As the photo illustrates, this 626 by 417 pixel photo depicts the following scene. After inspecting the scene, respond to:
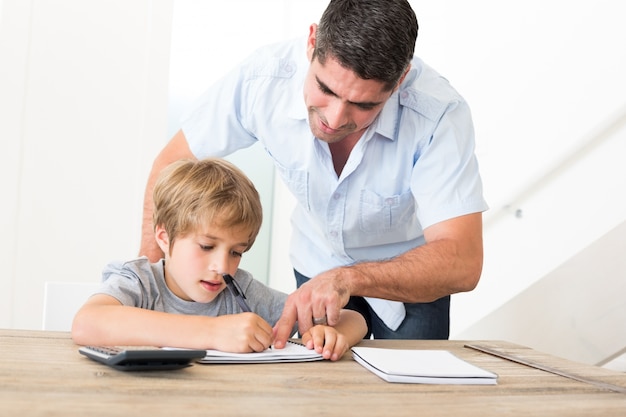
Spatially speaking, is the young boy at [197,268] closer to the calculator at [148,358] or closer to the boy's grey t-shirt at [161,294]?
the boy's grey t-shirt at [161,294]

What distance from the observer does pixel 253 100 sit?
1837 mm

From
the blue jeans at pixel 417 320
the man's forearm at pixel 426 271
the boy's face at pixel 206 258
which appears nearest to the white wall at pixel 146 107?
the blue jeans at pixel 417 320

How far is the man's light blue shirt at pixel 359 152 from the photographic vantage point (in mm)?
1660

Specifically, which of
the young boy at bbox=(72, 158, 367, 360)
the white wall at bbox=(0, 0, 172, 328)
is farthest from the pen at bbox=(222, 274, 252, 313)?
the white wall at bbox=(0, 0, 172, 328)

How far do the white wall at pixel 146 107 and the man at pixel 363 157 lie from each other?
2.26 feet

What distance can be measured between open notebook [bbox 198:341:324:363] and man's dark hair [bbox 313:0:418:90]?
1.94ft

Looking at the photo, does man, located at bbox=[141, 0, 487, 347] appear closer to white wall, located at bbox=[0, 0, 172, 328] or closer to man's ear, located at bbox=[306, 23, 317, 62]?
man's ear, located at bbox=[306, 23, 317, 62]

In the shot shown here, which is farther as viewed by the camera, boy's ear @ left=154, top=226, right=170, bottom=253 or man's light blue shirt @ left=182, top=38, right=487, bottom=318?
man's light blue shirt @ left=182, top=38, right=487, bottom=318

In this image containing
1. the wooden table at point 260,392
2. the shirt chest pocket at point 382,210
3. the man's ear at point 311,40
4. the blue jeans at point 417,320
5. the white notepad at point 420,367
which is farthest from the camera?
the blue jeans at point 417,320

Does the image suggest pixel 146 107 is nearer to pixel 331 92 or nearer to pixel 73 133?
pixel 73 133

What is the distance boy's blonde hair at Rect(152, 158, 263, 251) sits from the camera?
145 centimetres

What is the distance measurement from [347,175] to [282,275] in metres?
2.11

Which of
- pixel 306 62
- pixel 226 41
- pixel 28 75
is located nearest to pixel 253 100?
pixel 306 62

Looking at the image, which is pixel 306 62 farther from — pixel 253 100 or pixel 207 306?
pixel 207 306
